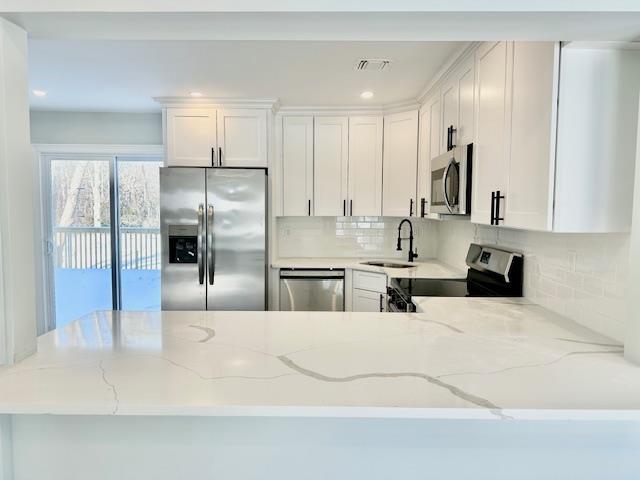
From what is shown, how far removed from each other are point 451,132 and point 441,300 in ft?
3.85

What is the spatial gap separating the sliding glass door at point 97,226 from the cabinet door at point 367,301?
7.41 ft

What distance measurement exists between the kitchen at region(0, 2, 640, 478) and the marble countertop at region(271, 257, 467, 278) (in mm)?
39

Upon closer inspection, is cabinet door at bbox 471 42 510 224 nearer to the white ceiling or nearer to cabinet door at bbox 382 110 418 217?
the white ceiling

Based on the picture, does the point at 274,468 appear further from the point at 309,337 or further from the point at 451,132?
the point at 451,132

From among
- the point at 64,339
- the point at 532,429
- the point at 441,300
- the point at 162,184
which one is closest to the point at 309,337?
the point at 532,429

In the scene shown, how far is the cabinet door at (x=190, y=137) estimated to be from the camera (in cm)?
357

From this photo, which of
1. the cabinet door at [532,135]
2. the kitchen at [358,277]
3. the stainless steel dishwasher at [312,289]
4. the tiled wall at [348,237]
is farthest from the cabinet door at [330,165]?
the cabinet door at [532,135]

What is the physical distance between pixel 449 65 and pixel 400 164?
1.22 metres

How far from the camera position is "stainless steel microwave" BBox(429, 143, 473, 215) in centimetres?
222

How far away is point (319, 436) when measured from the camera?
1082 mm

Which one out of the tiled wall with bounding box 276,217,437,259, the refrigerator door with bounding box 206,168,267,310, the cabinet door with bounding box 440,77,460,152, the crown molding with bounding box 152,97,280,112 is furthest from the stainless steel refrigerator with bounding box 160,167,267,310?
the cabinet door with bounding box 440,77,460,152

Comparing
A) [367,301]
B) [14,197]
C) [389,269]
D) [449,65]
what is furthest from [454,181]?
[14,197]

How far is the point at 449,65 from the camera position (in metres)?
2.55

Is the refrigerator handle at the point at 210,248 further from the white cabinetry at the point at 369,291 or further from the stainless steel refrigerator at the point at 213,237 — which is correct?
the white cabinetry at the point at 369,291
